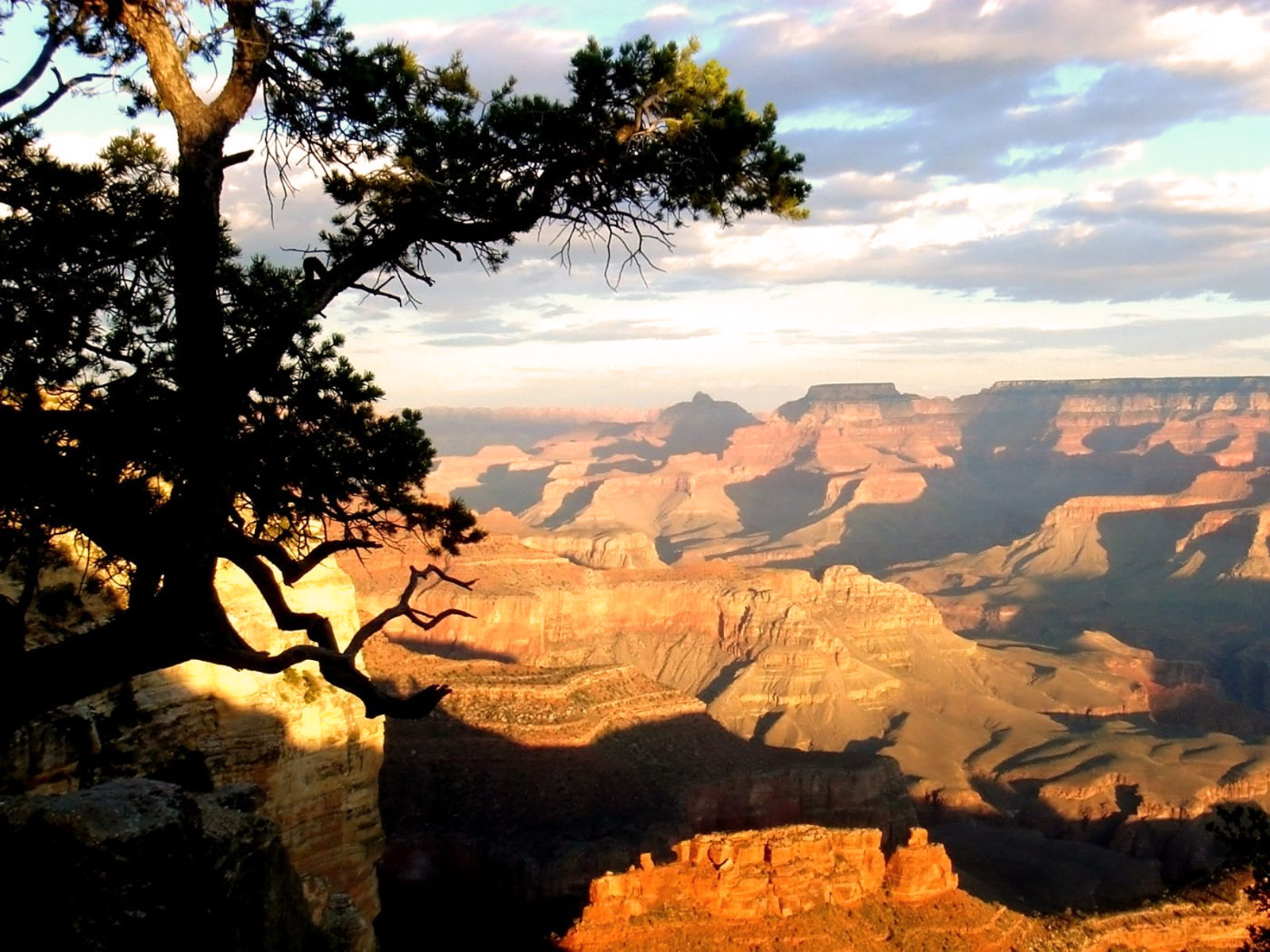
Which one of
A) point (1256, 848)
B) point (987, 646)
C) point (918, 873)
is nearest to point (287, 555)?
point (1256, 848)

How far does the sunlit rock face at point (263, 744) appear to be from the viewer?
10.7 metres

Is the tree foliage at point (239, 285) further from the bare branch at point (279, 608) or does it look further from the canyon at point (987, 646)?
the canyon at point (987, 646)

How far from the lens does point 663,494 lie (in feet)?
606

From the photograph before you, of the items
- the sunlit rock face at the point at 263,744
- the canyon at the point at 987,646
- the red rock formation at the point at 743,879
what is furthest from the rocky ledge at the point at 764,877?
the canyon at the point at 987,646

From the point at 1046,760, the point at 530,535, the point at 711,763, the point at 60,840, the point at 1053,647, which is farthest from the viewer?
the point at 530,535

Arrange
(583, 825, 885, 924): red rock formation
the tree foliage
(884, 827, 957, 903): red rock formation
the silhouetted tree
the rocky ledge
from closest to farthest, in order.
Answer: the tree foliage < the silhouetted tree < (583, 825, 885, 924): red rock formation < the rocky ledge < (884, 827, 957, 903): red rock formation

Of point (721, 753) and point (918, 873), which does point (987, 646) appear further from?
point (918, 873)

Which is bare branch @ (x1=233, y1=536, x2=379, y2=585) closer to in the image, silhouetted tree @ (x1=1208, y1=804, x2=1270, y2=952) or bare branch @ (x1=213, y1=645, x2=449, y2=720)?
bare branch @ (x1=213, y1=645, x2=449, y2=720)

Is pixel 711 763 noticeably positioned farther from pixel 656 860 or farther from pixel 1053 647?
pixel 1053 647

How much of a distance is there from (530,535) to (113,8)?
339ft

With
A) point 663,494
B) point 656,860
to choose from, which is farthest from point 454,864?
point 663,494

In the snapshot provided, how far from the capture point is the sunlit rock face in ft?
35.1

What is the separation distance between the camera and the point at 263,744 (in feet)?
51.9

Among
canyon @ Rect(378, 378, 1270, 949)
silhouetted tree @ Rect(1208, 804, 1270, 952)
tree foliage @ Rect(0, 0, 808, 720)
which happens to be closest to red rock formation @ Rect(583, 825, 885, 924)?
canyon @ Rect(378, 378, 1270, 949)
